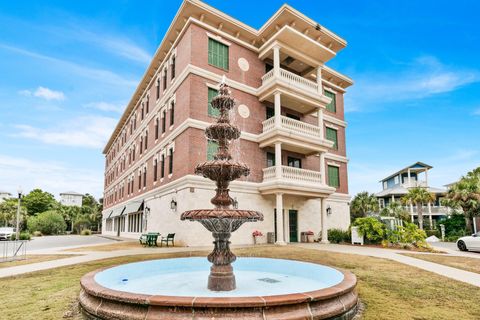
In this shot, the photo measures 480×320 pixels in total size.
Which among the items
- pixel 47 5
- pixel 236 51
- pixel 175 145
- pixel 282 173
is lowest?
pixel 282 173

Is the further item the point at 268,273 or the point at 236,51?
the point at 236,51

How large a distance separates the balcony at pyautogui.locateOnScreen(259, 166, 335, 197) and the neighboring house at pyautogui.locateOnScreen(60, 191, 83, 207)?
10485 cm

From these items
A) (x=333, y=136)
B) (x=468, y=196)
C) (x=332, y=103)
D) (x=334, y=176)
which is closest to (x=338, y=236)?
(x=334, y=176)

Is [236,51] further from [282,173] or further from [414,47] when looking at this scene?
[414,47]

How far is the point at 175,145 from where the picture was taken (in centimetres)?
2045

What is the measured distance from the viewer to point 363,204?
4394 cm

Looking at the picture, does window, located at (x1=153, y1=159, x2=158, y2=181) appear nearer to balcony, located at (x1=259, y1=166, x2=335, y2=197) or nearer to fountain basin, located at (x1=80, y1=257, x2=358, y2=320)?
balcony, located at (x1=259, y1=166, x2=335, y2=197)

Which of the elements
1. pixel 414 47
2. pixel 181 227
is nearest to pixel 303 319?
pixel 181 227

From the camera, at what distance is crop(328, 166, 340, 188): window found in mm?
26877

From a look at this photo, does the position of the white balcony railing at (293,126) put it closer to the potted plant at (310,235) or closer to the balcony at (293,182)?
the balcony at (293,182)

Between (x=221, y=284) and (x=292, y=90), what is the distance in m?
17.3

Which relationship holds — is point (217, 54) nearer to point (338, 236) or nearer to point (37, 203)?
point (338, 236)

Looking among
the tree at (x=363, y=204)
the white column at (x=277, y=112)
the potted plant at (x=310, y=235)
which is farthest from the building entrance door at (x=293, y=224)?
the tree at (x=363, y=204)

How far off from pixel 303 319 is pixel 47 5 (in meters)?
16.7
